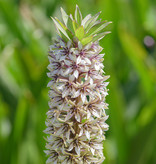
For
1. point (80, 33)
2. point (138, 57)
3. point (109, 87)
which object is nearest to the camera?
point (80, 33)

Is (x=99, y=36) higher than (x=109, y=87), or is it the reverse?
(x=109, y=87)

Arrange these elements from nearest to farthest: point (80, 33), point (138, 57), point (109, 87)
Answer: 1. point (80, 33)
2. point (109, 87)
3. point (138, 57)

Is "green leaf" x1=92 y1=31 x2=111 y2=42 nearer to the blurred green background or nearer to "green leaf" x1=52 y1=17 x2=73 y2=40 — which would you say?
"green leaf" x1=52 y1=17 x2=73 y2=40

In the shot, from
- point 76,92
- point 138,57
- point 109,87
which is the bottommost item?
point 76,92

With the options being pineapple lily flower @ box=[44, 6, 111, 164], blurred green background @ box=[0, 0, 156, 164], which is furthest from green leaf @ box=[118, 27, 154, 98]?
pineapple lily flower @ box=[44, 6, 111, 164]

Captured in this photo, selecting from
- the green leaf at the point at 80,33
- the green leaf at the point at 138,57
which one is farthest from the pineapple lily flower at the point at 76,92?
the green leaf at the point at 138,57

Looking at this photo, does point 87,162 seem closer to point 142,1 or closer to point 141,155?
point 141,155

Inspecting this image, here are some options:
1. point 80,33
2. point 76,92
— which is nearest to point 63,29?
point 80,33

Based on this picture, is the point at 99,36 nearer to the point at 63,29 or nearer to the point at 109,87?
the point at 63,29

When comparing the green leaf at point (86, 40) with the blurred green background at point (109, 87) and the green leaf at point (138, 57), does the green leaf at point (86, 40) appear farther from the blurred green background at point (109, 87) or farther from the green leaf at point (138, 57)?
the green leaf at point (138, 57)
